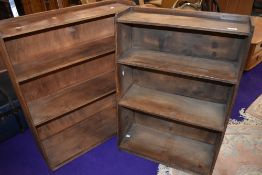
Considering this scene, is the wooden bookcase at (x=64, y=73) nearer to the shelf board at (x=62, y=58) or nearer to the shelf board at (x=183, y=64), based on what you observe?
the shelf board at (x=62, y=58)

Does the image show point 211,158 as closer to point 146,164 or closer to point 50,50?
point 146,164

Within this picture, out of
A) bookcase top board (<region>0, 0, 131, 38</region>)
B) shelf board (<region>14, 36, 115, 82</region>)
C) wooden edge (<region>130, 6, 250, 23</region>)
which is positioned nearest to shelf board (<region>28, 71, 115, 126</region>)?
shelf board (<region>14, 36, 115, 82</region>)

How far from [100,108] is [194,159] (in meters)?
0.96

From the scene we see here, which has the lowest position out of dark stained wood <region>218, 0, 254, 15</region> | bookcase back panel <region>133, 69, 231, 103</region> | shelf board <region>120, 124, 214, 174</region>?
shelf board <region>120, 124, 214, 174</region>

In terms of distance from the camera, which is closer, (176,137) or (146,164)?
(146,164)

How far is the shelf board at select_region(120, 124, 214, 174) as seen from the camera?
1.85 metres

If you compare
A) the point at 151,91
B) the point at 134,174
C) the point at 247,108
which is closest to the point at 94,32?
the point at 151,91

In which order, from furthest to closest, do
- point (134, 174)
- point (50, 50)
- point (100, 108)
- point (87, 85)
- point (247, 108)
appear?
point (247, 108), point (100, 108), point (87, 85), point (134, 174), point (50, 50)

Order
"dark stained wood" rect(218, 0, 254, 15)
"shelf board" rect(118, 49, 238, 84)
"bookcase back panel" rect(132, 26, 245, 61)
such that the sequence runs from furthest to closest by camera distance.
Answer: "dark stained wood" rect(218, 0, 254, 15) → "bookcase back panel" rect(132, 26, 245, 61) → "shelf board" rect(118, 49, 238, 84)

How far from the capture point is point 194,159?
1872mm

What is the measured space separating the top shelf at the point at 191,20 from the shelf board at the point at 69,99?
659 mm

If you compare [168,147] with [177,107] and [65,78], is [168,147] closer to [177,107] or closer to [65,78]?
[177,107]

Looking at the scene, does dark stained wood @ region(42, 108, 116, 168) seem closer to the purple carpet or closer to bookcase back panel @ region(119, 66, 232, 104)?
the purple carpet

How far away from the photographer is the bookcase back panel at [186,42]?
1.50 m
